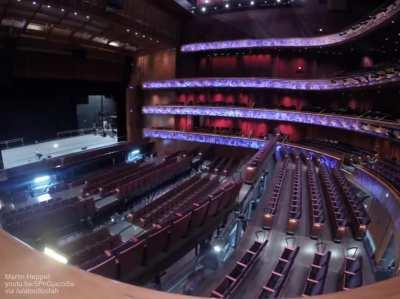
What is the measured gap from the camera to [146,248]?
192 inches

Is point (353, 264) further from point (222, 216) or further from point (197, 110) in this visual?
point (197, 110)

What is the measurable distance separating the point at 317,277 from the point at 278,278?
2.37 ft

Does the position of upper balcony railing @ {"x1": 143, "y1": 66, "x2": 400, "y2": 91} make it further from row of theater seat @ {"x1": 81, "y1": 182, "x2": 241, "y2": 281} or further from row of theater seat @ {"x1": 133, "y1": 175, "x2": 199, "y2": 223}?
row of theater seat @ {"x1": 81, "y1": 182, "x2": 241, "y2": 281}

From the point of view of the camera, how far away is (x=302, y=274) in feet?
19.2

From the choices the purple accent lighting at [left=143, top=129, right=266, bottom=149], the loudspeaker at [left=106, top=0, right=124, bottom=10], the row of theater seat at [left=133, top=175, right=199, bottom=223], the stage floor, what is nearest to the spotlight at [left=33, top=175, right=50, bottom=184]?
the stage floor

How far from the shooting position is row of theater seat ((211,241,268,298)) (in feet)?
15.0

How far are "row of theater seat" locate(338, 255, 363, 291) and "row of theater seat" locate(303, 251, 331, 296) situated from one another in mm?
320

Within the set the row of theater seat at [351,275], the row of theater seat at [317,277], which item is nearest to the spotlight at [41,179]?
the row of theater seat at [317,277]

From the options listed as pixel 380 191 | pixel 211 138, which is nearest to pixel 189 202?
pixel 380 191

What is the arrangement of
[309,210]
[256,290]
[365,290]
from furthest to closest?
[309,210] → [256,290] → [365,290]

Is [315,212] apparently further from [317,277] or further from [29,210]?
[29,210]

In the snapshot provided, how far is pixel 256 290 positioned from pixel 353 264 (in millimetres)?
2109

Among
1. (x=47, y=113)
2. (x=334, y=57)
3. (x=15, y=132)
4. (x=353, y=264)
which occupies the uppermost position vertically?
(x=334, y=57)

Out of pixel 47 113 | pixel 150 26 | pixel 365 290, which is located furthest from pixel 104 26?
pixel 365 290
